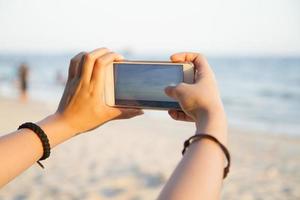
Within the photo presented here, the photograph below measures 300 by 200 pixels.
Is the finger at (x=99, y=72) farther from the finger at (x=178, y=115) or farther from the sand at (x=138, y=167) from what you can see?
the sand at (x=138, y=167)

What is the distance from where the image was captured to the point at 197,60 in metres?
1.40

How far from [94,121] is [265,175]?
461 cm

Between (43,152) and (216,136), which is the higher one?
(216,136)

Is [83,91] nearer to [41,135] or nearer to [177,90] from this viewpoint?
[41,135]

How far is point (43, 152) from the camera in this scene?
51.6 inches

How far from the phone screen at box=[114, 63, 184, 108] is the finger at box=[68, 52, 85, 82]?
260 mm

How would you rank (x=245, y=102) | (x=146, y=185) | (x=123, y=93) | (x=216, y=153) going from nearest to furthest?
(x=216, y=153), (x=123, y=93), (x=146, y=185), (x=245, y=102)

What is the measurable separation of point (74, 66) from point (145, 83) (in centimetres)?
34

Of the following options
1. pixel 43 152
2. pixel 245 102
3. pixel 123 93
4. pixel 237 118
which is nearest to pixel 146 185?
pixel 123 93

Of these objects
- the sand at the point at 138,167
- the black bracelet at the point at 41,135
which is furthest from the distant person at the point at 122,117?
the sand at the point at 138,167

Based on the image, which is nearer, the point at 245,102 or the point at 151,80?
the point at 151,80

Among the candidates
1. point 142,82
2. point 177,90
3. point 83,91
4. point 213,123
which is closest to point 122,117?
point 142,82

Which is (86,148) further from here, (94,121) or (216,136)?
(216,136)

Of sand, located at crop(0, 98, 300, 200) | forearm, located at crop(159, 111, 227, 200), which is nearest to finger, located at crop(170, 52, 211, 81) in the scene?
forearm, located at crop(159, 111, 227, 200)
